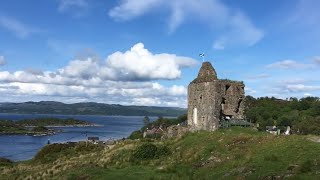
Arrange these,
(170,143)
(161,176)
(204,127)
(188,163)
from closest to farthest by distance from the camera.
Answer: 1. (161,176)
2. (188,163)
3. (170,143)
4. (204,127)

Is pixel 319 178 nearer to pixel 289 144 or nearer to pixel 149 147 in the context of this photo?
pixel 289 144

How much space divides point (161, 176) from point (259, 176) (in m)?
6.17

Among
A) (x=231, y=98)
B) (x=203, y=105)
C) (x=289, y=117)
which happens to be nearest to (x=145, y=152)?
(x=203, y=105)

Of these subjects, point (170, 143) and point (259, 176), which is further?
point (170, 143)

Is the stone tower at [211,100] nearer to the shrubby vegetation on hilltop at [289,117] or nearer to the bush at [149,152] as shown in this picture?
the shrubby vegetation on hilltop at [289,117]

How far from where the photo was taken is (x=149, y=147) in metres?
30.8

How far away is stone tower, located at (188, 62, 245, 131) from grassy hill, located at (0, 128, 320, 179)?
9.84ft

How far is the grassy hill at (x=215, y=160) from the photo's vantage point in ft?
64.6

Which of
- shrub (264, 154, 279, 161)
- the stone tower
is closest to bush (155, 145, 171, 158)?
the stone tower

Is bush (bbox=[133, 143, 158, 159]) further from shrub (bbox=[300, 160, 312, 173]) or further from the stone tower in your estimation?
shrub (bbox=[300, 160, 312, 173])

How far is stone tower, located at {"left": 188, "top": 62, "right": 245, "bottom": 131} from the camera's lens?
35.8 m

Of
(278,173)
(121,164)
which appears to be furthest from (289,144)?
(121,164)

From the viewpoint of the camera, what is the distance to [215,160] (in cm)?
2436

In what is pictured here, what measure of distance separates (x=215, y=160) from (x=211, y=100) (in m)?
12.2
